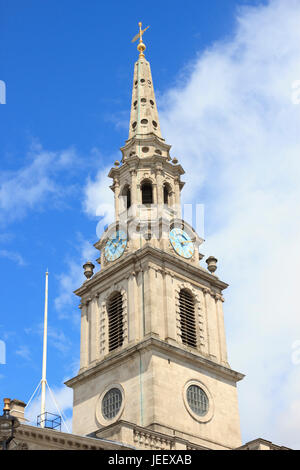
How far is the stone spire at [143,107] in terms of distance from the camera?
73.2m

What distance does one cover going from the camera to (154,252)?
2371 inches

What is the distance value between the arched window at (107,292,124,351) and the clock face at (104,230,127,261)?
3.82 meters

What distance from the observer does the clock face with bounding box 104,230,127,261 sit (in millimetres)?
63875

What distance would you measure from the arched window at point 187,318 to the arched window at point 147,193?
34.8 ft

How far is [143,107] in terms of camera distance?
7462 centimetres

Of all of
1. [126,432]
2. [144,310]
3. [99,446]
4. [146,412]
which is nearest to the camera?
[99,446]

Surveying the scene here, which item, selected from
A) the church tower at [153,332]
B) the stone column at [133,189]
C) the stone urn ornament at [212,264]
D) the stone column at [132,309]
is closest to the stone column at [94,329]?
the church tower at [153,332]

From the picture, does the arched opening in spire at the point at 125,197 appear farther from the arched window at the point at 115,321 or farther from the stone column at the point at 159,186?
the arched window at the point at 115,321

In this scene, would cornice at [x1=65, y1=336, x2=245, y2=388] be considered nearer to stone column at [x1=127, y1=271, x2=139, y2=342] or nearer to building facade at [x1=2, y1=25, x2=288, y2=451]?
building facade at [x1=2, y1=25, x2=288, y2=451]

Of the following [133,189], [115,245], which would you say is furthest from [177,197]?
[115,245]

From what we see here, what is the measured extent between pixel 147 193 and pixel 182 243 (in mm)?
7138

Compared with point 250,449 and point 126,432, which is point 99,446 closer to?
point 126,432

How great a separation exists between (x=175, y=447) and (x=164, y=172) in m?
28.2
